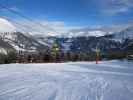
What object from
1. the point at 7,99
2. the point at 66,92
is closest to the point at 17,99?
the point at 7,99

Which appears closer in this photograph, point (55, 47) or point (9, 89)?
point (9, 89)

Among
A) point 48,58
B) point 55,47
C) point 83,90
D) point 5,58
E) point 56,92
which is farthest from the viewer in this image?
point 55,47

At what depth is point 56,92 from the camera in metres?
5.40

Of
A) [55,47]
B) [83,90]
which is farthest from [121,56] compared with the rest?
[83,90]

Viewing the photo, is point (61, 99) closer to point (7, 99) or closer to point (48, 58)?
point (7, 99)

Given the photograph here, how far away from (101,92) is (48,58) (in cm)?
2547

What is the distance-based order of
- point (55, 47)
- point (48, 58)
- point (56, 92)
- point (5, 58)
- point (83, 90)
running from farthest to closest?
point (55, 47)
point (48, 58)
point (5, 58)
point (83, 90)
point (56, 92)

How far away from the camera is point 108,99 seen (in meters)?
4.84

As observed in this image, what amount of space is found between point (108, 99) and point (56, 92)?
1340mm

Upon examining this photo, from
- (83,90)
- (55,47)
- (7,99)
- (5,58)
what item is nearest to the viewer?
(7,99)

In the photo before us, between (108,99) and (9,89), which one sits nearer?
(108,99)

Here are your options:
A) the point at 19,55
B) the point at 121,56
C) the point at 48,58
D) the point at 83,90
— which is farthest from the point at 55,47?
the point at 83,90

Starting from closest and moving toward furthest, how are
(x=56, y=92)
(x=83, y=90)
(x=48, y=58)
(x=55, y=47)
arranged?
(x=56, y=92) < (x=83, y=90) < (x=48, y=58) < (x=55, y=47)

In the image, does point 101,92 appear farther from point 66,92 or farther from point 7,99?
point 7,99
